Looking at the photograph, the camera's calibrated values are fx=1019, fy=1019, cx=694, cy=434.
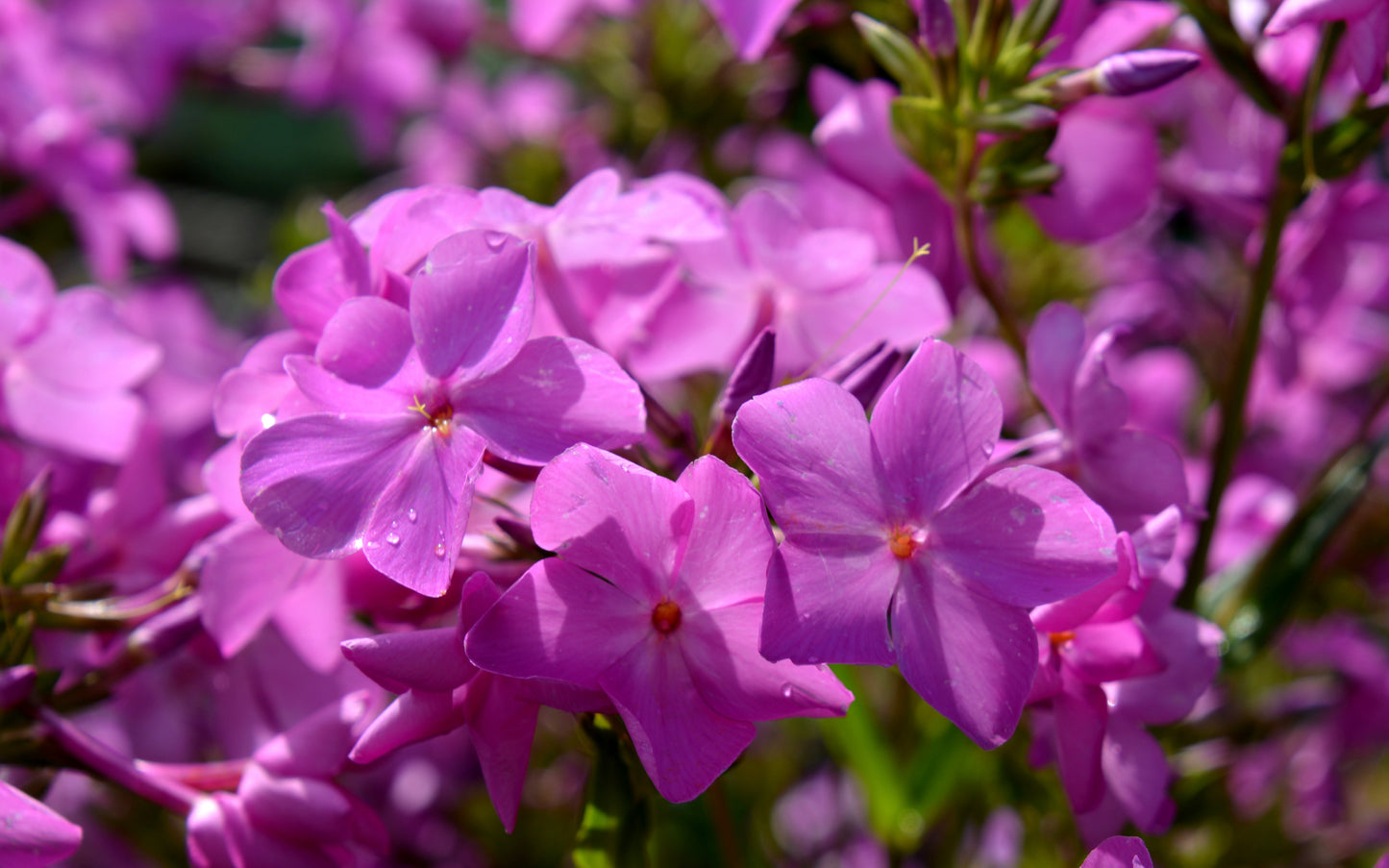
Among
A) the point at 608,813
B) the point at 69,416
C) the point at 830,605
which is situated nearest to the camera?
the point at 830,605

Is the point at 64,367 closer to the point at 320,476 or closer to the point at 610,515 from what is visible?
the point at 320,476

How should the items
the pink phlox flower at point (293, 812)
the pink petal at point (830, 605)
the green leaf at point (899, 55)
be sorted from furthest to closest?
1. the green leaf at point (899, 55)
2. the pink phlox flower at point (293, 812)
3. the pink petal at point (830, 605)

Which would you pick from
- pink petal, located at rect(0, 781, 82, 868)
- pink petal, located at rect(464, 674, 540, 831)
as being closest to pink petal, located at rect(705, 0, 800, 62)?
pink petal, located at rect(464, 674, 540, 831)

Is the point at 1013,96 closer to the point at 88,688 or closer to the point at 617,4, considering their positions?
the point at 617,4

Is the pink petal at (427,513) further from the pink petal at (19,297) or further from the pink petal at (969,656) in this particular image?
the pink petal at (19,297)

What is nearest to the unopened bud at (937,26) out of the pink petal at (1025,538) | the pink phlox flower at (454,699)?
the pink petal at (1025,538)

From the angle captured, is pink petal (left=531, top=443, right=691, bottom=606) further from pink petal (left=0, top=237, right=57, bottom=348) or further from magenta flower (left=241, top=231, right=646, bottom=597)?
pink petal (left=0, top=237, right=57, bottom=348)

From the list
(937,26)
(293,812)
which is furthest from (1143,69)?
(293,812)
